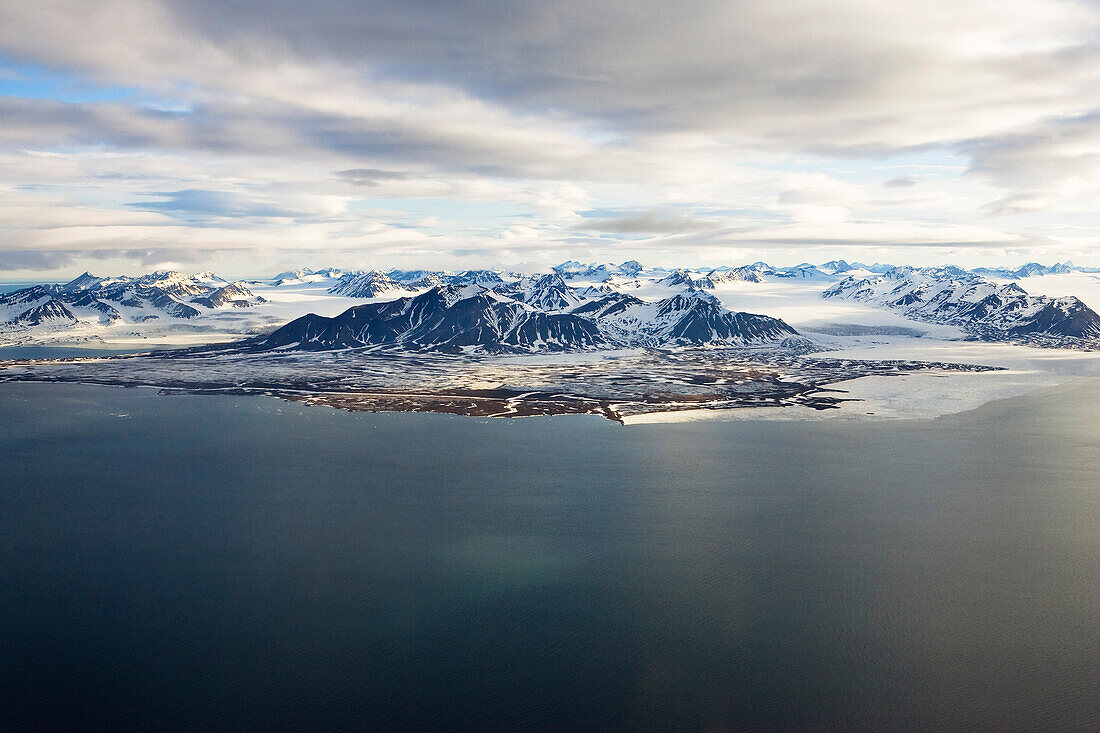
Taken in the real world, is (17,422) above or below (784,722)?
above

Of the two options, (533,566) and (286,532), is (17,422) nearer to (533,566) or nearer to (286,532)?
(286,532)

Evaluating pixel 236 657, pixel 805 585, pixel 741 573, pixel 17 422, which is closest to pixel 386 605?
pixel 236 657

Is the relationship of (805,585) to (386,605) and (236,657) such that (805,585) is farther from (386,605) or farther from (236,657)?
(236,657)

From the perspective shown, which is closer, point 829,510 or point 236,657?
point 236,657

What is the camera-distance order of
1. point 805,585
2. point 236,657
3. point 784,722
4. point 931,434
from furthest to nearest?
point 931,434 < point 805,585 < point 236,657 < point 784,722

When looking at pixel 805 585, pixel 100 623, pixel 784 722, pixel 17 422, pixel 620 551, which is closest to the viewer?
pixel 784 722

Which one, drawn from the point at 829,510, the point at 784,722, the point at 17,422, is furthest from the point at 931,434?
the point at 17,422
